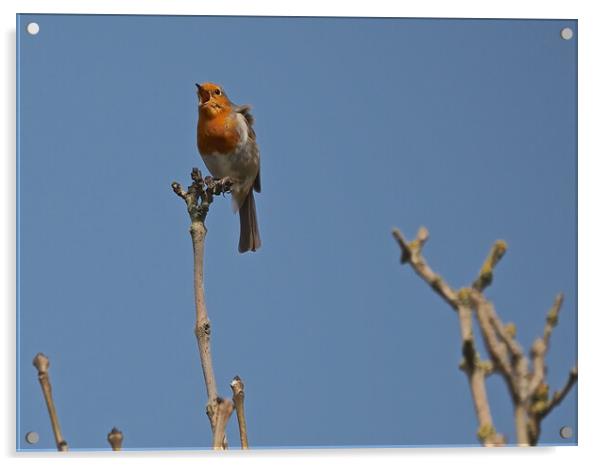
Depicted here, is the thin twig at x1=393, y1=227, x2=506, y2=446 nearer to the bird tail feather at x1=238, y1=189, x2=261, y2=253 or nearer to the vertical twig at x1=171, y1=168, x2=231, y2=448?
the vertical twig at x1=171, y1=168, x2=231, y2=448

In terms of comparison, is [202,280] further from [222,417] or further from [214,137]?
[214,137]

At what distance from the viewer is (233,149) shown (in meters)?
1.82

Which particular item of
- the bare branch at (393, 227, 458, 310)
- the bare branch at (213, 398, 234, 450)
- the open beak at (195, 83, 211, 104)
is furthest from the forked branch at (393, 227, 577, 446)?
the open beak at (195, 83, 211, 104)

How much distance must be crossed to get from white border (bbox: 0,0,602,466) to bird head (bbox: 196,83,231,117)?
131mm

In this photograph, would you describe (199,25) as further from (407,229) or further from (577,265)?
(577,265)

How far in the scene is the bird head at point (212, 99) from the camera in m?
1.80

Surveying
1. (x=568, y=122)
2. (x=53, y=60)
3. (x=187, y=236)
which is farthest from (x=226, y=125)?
(x=568, y=122)

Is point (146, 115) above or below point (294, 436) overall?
above

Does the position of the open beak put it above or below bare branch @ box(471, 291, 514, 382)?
above

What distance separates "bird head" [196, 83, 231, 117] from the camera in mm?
1797

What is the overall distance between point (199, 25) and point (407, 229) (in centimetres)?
51

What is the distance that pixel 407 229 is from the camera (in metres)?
1.81

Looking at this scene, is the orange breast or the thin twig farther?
the orange breast

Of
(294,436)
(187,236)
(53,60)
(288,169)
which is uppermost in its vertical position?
(53,60)
